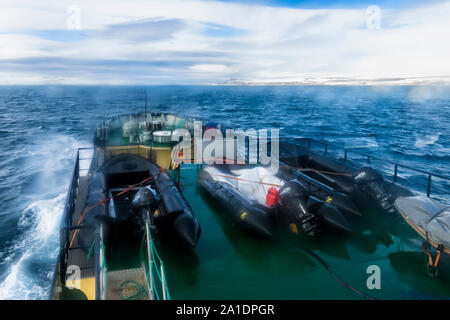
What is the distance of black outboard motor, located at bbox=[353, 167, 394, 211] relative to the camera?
866cm

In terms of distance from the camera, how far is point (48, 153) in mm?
28391

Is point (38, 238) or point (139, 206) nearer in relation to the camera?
point (139, 206)

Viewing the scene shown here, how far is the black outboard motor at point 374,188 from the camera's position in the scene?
866 cm

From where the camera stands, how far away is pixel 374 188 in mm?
8867

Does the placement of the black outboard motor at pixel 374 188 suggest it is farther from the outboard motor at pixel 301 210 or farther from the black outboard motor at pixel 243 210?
the black outboard motor at pixel 243 210

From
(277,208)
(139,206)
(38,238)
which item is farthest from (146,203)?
(38,238)

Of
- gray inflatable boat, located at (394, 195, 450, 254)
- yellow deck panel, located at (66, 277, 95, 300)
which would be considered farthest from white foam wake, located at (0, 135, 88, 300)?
gray inflatable boat, located at (394, 195, 450, 254)

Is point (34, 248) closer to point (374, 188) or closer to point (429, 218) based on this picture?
point (374, 188)

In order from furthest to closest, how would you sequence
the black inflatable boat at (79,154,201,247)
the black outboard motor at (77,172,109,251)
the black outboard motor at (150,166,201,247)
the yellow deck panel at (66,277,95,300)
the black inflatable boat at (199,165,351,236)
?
the black inflatable boat at (199,165,351,236) → the black inflatable boat at (79,154,201,247) → the black outboard motor at (150,166,201,247) → the black outboard motor at (77,172,109,251) → the yellow deck panel at (66,277,95,300)

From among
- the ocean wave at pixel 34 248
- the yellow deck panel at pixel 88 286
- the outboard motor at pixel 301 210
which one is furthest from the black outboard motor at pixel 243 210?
the ocean wave at pixel 34 248

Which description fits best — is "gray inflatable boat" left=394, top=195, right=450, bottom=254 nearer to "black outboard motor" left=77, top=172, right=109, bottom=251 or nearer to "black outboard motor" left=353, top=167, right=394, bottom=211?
"black outboard motor" left=353, top=167, right=394, bottom=211

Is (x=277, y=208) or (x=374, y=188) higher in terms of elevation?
(x=374, y=188)

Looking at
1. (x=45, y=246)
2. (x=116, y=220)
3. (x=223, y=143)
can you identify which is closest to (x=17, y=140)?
(x=45, y=246)
